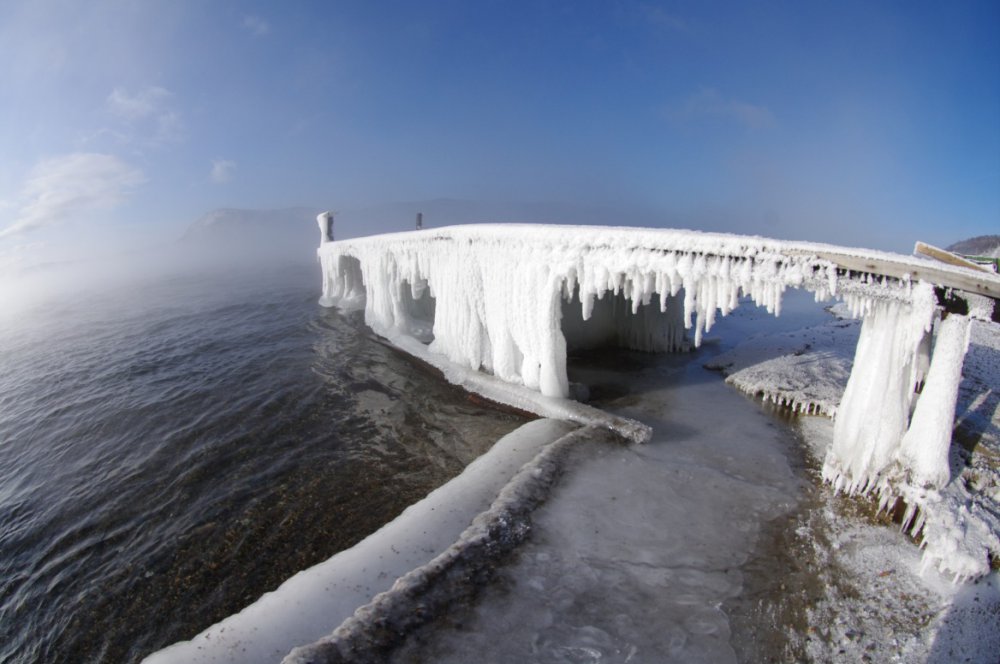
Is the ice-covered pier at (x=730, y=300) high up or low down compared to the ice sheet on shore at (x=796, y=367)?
up

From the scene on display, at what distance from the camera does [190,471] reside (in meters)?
9.50

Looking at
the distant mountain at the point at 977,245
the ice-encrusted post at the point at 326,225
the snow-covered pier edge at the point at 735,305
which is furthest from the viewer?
the distant mountain at the point at 977,245

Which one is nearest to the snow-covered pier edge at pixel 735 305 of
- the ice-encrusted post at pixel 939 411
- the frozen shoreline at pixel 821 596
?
the ice-encrusted post at pixel 939 411

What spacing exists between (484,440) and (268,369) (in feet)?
34.4

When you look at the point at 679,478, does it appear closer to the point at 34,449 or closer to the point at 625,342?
the point at 625,342

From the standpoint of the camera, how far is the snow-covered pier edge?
18.8ft

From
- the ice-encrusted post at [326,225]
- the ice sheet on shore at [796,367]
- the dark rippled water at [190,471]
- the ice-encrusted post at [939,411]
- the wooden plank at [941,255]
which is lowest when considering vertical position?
the dark rippled water at [190,471]

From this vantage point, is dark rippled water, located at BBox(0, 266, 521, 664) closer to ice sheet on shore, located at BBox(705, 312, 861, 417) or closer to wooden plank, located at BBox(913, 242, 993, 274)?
ice sheet on shore, located at BBox(705, 312, 861, 417)

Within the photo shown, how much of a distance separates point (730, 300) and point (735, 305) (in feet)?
0.61

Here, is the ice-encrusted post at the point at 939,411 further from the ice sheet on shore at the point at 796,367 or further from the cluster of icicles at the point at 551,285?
the ice sheet on shore at the point at 796,367

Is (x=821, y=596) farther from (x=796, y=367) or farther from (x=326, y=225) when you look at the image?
(x=326, y=225)

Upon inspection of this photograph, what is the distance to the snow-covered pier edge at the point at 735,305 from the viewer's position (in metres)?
5.72

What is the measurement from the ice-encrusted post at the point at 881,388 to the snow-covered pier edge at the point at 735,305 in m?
0.02

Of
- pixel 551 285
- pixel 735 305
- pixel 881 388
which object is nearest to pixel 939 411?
pixel 881 388
